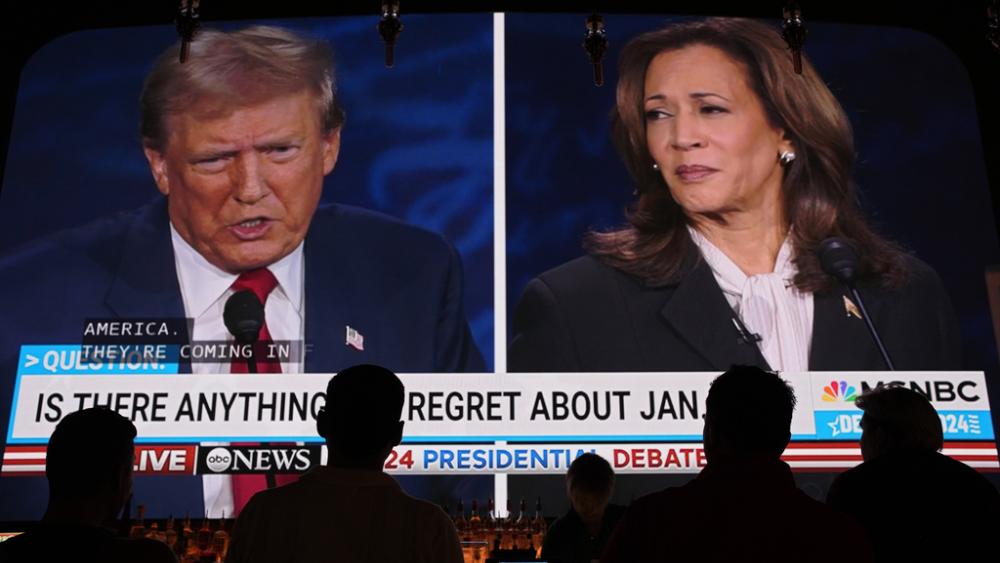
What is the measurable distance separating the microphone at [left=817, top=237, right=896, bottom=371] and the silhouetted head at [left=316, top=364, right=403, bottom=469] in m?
3.77

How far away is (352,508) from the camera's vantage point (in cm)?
154

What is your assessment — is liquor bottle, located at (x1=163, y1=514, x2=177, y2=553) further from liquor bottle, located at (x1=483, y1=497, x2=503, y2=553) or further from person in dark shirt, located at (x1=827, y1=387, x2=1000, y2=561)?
person in dark shirt, located at (x1=827, y1=387, x2=1000, y2=561)

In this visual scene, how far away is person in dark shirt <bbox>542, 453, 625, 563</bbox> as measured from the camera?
10.2 feet

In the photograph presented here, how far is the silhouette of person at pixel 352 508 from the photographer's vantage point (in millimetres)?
1518

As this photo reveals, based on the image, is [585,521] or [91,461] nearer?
[91,461]

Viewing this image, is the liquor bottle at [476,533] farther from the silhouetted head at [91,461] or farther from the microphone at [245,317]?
the silhouetted head at [91,461]

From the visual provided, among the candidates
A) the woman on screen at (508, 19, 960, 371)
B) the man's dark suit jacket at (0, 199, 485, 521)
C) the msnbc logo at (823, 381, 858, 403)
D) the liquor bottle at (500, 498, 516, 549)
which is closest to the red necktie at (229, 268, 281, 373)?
the man's dark suit jacket at (0, 199, 485, 521)

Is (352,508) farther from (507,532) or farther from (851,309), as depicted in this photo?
(851,309)

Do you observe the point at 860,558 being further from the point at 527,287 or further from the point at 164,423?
the point at 164,423

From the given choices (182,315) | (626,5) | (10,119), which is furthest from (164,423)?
(626,5)

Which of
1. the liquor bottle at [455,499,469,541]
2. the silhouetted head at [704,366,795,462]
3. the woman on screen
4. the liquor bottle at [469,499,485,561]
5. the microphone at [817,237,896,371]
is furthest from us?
the microphone at [817,237,896,371]

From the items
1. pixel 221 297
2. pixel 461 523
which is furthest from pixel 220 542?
pixel 221 297

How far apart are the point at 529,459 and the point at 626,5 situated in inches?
112

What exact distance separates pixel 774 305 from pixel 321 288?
240cm
